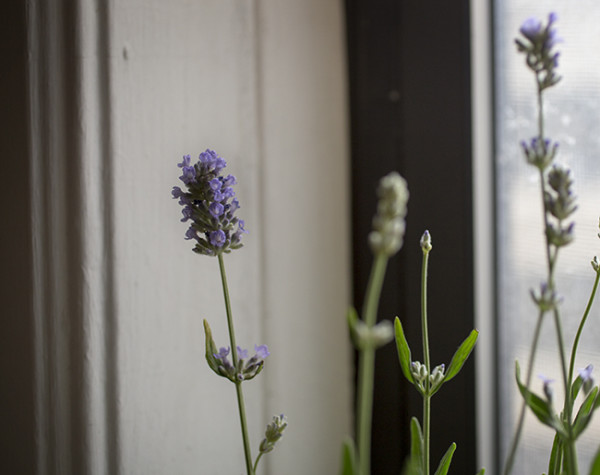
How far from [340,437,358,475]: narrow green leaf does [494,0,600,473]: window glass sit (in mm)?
335

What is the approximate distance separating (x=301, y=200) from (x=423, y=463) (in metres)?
0.34

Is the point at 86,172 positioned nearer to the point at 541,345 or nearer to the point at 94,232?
the point at 94,232

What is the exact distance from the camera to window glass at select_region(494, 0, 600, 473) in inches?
22.2

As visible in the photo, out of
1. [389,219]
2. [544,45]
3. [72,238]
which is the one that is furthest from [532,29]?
[72,238]

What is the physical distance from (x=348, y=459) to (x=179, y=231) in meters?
0.32

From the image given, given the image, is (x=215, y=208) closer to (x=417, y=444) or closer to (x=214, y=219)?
(x=214, y=219)

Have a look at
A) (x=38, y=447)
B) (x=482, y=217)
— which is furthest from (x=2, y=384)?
(x=482, y=217)

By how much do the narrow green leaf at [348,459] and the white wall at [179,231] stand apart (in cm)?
28

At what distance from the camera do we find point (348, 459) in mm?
326

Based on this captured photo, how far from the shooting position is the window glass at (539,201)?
56 centimetres

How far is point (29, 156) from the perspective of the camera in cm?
52

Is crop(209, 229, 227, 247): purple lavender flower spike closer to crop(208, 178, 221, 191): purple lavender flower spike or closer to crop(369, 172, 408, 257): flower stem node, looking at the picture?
crop(208, 178, 221, 191): purple lavender flower spike

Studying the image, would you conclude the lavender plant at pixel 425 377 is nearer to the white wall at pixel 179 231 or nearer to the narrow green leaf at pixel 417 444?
the narrow green leaf at pixel 417 444

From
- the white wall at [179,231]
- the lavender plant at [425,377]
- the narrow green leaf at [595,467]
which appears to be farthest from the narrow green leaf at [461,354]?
the white wall at [179,231]
